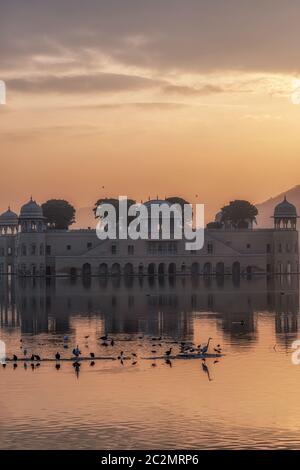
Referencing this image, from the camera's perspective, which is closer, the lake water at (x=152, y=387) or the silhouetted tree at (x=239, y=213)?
the lake water at (x=152, y=387)

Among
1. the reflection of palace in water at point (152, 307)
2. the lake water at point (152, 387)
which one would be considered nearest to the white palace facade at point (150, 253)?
the reflection of palace in water at point (152, 307)

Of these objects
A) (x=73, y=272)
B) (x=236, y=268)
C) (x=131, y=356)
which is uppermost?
(x=236, y=268)

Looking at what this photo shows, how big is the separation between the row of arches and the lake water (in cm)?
8059

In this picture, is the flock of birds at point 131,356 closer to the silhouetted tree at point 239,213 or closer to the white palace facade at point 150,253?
the white palace facade at point 150,253

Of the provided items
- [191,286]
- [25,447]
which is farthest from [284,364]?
[191,286]

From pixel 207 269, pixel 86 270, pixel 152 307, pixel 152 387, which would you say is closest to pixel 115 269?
pixel 86 270

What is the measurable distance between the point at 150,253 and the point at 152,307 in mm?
74481

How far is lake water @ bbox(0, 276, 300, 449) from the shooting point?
103 ft

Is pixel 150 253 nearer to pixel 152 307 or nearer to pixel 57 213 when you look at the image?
pixel 57 213

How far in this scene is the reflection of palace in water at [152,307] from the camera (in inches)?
2474

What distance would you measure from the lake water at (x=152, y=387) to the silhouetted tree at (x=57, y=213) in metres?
109

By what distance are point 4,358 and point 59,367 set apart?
3456 millimetres

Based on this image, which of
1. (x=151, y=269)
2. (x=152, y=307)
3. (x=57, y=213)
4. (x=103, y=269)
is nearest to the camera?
(x=152, y=307)

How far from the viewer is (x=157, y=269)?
155125 mm
